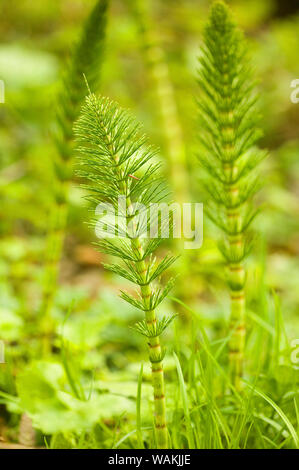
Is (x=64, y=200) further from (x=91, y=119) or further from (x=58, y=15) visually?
(x=58, y=15)

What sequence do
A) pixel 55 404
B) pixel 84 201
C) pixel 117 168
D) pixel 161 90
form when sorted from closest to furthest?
1. pixel 117 168
2. pixel 55 404
3. pixel 161 90
4. pixel 84 201

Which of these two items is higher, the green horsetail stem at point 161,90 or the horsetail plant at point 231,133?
the green horsetail stem at point 161,90

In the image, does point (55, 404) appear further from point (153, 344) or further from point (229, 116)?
point (229, 116)

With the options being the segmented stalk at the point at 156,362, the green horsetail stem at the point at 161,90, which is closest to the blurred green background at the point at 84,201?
the green horsetail stem at the point at 161,90

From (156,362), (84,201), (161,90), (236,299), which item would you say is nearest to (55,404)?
(156,362)

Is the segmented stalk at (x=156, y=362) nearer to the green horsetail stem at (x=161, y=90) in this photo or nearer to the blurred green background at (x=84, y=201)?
the blurred green background at (x=84, y=201)

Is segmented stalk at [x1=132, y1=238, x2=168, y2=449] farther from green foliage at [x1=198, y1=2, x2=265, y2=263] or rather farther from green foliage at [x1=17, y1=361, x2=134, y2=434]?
green foliage at [x1=198, y1=2, x2=265, y2=263]

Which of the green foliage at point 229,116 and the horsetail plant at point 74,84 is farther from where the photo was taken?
the horsetail plant at point 74,84

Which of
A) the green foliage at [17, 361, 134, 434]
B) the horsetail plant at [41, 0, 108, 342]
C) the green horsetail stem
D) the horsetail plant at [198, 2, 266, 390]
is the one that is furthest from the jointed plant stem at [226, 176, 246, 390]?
the green horsetail stem
